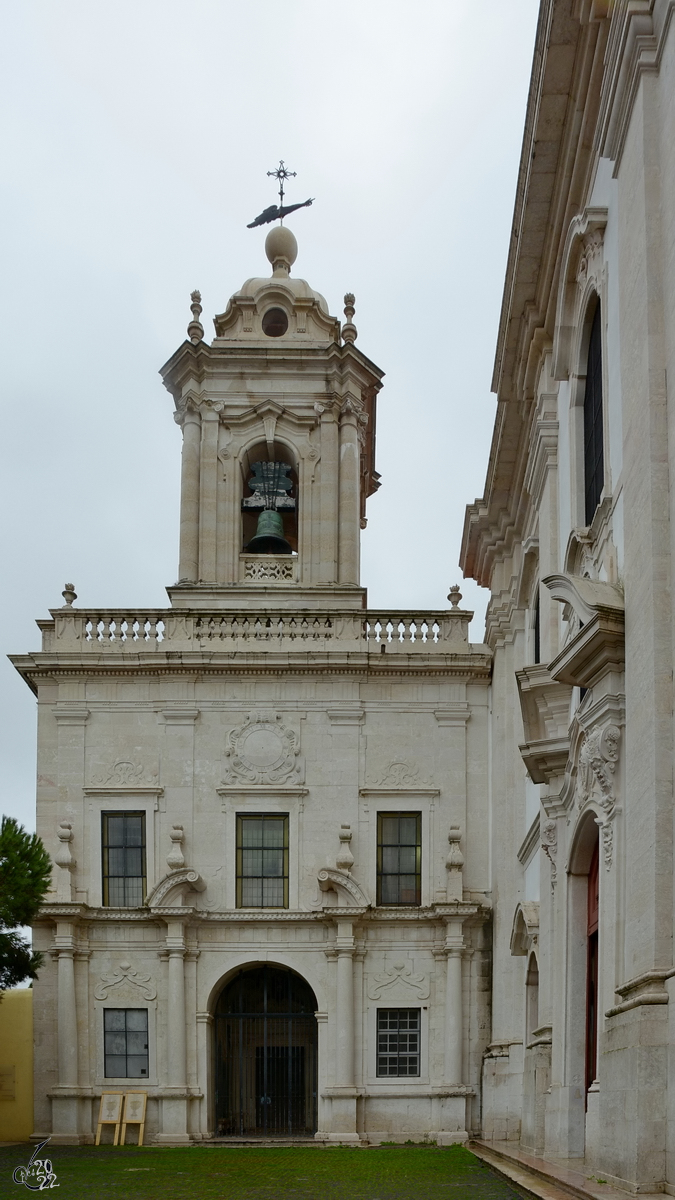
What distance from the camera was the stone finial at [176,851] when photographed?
2838cm

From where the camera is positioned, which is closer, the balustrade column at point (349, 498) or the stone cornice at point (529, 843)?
the stone cornice at point (529, 843)

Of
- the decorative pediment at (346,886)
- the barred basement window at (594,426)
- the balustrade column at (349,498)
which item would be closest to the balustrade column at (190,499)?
the balustrade column at (349,498)

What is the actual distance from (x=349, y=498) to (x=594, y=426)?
15.9 metres

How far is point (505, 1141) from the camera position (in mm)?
24625

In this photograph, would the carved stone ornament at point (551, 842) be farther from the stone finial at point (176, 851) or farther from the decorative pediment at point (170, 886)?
the stone finial at point (176, 851)

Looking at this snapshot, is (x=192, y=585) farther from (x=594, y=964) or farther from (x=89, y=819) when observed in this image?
(x=594, y=964)

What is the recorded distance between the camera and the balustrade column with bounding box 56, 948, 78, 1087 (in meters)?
27.9

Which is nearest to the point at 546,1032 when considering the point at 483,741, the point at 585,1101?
the point at 585,1101

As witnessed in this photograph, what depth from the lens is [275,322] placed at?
3359 cm

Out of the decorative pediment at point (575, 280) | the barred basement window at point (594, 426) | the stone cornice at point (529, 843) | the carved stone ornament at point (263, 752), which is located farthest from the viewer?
the carved stone ornament at point (263, 752)

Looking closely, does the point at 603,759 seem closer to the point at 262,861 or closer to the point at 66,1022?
the point at 262,861

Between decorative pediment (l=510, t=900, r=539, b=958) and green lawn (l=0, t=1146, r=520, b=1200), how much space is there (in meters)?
2.91

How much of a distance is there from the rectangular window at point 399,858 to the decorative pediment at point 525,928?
4.37m

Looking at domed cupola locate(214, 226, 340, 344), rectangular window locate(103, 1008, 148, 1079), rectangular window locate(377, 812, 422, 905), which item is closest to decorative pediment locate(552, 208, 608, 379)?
rectangular window locate(377, 812, 422, 905)
